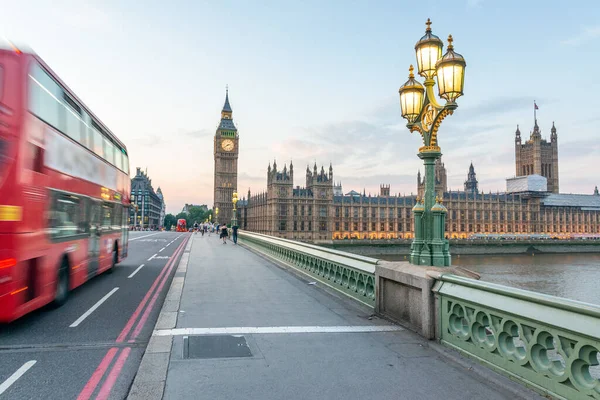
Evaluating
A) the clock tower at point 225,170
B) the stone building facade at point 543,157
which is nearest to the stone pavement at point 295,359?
the clock tower at point 225,170

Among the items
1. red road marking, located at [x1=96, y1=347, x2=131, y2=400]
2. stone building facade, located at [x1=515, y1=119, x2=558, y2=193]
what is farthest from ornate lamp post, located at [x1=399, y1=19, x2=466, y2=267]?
stone building facade, located at [x1=515, y1=119, x2=558, y2=193]

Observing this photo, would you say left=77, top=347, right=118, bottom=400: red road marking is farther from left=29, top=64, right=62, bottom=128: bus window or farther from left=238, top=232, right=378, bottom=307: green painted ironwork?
left=238, top=232, right=378, bottom=307: green painted ironwork

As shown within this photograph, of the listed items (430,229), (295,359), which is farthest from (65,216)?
(430,229)

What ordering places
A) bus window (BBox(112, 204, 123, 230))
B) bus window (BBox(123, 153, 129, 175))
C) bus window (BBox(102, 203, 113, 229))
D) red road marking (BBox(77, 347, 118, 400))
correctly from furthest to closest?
bus window (BBox(123, 153, 129, 175)) < bus window (BBox(112, 204, 123, 230)) < bus window (BBox(102, 203, 113, 229)) < red road marking (BBox(77, 347, 118, 400))

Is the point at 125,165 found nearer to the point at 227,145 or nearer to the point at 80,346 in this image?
the point at 80,346

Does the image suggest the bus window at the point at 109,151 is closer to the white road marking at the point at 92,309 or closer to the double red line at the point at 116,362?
the white road marking at the point at 92,309

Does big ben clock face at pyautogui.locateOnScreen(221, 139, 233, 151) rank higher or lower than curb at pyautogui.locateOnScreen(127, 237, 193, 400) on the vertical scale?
higher

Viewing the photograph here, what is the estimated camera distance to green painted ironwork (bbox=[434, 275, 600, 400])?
13.1 ft

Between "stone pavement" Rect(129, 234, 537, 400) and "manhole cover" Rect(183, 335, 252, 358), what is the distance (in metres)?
0.01

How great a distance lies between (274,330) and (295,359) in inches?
62.9

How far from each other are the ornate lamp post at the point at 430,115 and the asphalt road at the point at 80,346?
17.4ft

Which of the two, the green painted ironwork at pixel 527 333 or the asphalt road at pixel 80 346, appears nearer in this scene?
the green painted ironwork at pixel 527 333

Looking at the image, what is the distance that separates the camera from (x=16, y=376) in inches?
206

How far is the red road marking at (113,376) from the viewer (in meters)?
4.76
